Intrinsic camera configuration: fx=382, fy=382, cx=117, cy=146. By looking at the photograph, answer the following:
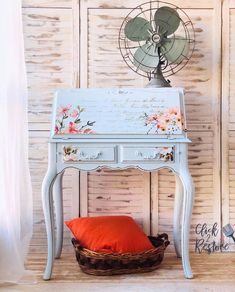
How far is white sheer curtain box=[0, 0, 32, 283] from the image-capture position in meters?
2.08

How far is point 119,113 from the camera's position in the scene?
217 cm

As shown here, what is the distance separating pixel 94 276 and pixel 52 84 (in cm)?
130

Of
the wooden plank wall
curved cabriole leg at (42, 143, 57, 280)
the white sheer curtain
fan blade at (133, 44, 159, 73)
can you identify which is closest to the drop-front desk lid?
curved cabriole leg at (42, 143, 57, 280)

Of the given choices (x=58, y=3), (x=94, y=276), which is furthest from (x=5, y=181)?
(x=58, y=3)

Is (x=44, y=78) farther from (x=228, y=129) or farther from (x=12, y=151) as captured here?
(x=228, y=129)

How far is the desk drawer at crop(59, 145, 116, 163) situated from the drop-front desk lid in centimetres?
7

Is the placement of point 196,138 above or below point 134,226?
above

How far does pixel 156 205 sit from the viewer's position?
267 cm

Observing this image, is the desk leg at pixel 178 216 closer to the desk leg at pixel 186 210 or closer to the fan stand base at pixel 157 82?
the desk leg at pixel 186 210

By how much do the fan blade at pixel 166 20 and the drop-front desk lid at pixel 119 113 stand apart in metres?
0.50

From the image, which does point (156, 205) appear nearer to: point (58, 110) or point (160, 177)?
point (160, 177)

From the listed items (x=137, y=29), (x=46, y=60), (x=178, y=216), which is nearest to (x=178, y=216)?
(x=178, y=216)

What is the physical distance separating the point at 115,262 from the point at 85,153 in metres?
0.64

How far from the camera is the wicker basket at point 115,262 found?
7.03ft
